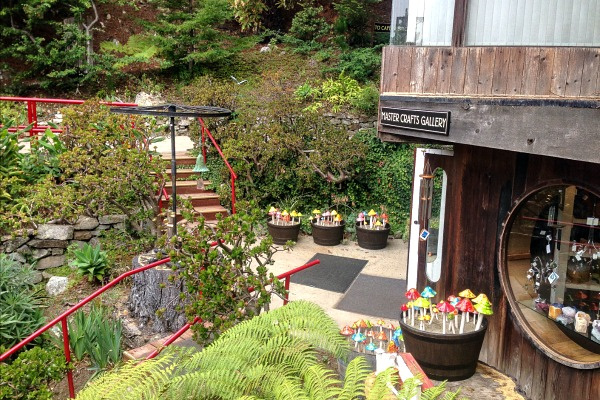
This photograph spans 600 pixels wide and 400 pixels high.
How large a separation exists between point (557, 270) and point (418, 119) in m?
1.65

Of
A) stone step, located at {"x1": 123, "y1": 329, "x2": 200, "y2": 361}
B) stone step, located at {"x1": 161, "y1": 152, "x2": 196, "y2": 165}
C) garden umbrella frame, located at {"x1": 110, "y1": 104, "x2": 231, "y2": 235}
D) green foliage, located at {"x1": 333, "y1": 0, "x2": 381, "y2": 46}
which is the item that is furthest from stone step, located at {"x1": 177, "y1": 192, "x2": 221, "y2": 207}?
green foliage, located at {"x1": 333, "y1": 0, "x2": 381, "y2": 46}

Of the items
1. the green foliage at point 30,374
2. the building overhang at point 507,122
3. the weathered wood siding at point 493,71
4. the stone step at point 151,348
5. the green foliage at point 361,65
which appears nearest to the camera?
the building overhang at point 507,122

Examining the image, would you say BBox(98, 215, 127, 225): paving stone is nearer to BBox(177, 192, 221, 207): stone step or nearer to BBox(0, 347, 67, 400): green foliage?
BBox(177, 192, 221, 207): stone step

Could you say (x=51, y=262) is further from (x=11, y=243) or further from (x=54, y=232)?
(x=11, y=243)

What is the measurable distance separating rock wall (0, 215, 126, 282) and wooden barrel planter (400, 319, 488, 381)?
5676mm

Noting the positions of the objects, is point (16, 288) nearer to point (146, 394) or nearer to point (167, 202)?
point (167, 202)

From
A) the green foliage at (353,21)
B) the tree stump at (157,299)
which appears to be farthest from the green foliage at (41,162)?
the green foliage at (353,21)

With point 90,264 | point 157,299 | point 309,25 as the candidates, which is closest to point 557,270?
point 157,299

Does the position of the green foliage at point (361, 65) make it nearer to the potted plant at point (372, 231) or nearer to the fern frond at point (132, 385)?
the potted plant at point (372, 231)

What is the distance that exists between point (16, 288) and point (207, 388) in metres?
5.33

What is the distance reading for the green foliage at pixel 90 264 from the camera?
7.52 meters

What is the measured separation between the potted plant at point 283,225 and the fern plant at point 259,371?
18.0ft

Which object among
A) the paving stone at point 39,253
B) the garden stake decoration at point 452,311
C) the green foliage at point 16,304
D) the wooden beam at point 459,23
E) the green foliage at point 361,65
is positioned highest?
the green foliage at point 361,65

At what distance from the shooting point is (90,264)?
755cm
